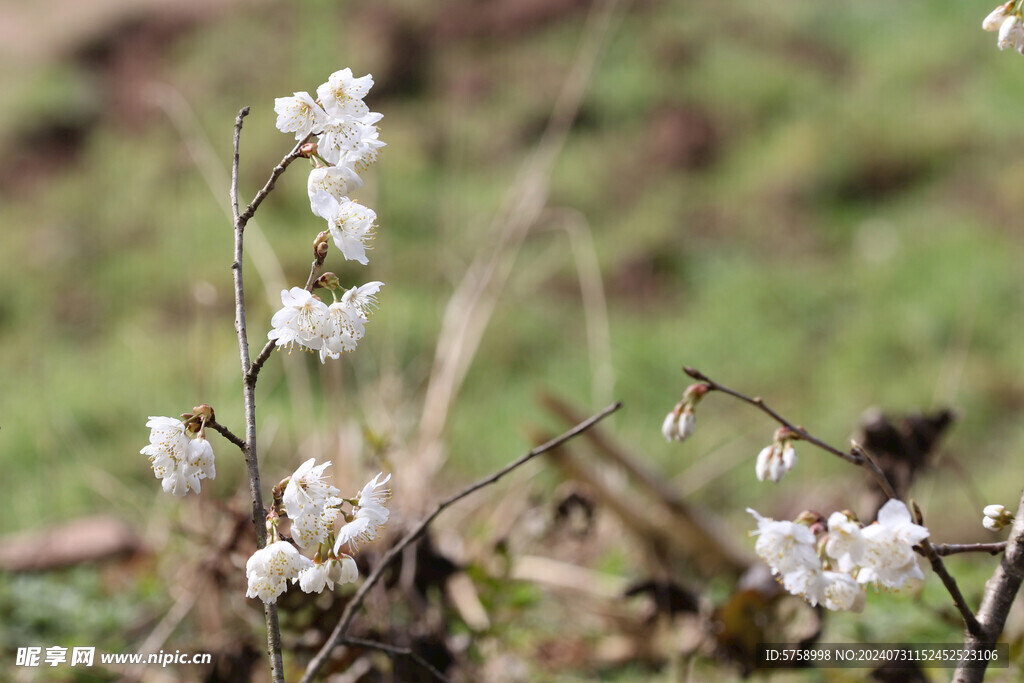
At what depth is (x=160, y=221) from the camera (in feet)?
19.6

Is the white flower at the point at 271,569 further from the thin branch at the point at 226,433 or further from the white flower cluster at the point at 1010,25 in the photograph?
the white flower cluster at the point at 1010,25

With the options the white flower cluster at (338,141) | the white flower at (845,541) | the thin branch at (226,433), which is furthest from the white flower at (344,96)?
the white flower at (845,541)

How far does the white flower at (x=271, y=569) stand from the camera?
95cm

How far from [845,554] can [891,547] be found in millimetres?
51

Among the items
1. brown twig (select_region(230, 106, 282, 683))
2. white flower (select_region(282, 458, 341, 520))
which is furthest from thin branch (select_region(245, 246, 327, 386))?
white flower (select_region(282, 458, 341, 520))

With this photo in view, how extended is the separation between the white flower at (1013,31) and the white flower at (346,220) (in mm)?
798

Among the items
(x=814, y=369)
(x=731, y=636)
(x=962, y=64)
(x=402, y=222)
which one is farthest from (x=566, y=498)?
(x=962, y=64)

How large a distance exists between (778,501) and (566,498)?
1927mm

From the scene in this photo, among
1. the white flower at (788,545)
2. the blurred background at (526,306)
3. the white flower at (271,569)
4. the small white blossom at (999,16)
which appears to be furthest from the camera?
the blurred background at (526,306)

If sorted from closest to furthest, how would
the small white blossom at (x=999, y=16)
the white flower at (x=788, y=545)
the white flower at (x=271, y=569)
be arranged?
the white flower at (x=271, y=569), the white flower at (x=788, y=545), the small white blossom at (x=999, y=16)

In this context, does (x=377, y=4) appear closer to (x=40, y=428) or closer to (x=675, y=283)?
(x=675, y=283)

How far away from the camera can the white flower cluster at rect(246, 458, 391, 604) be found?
0.95 m

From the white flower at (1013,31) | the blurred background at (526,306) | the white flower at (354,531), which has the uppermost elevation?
the blurred background at (526,306)

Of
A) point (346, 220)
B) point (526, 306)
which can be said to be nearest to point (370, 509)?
point (346, 220)
